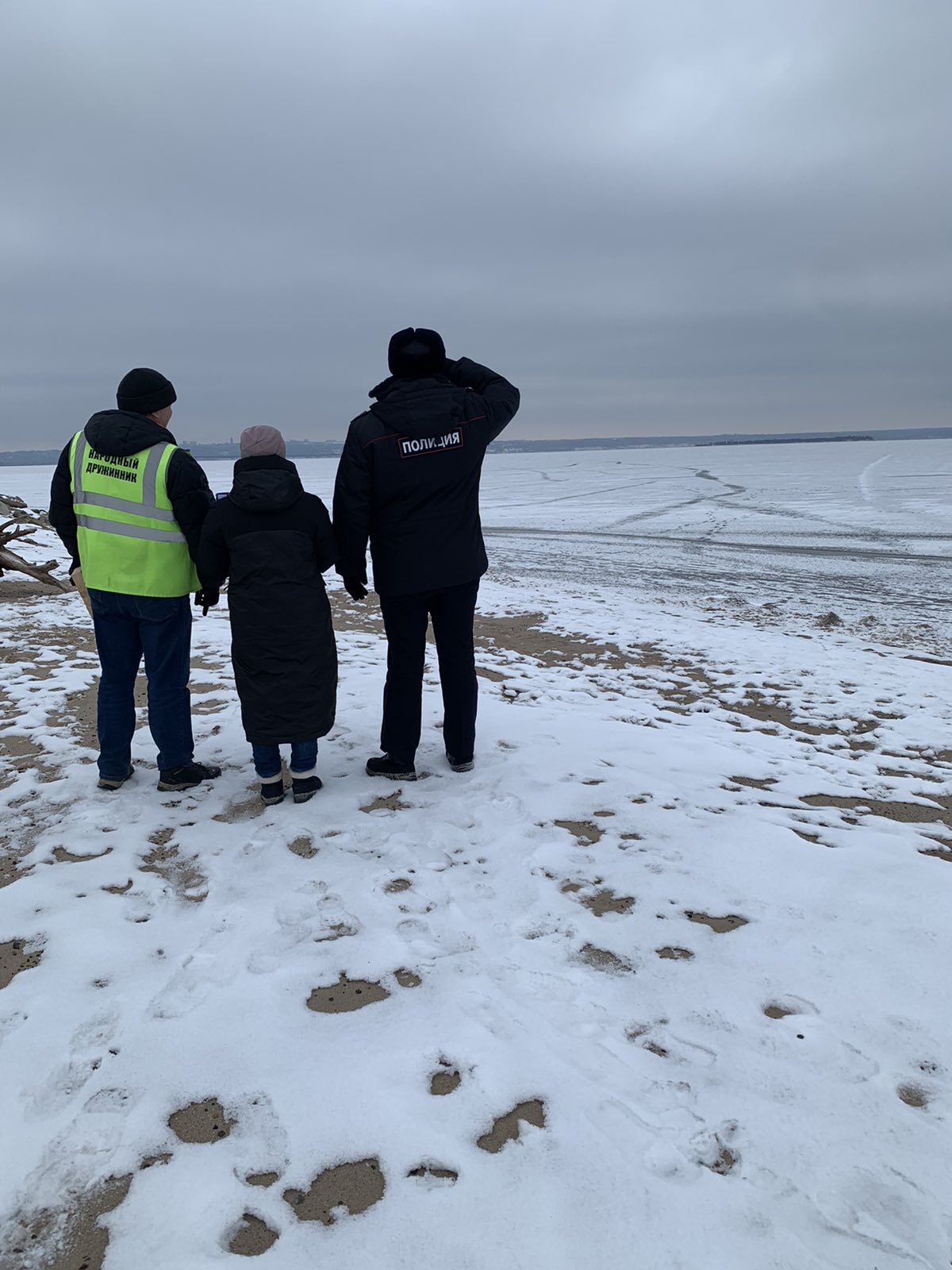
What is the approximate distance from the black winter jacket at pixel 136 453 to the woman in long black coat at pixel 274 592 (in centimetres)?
19

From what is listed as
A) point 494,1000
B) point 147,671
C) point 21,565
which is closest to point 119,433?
point 147,671

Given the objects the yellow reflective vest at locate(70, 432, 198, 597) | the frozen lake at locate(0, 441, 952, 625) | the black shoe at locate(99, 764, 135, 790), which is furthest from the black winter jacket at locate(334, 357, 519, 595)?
the frozen lake at locate(0, 441, 952, 625)

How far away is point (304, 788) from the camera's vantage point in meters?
3.77

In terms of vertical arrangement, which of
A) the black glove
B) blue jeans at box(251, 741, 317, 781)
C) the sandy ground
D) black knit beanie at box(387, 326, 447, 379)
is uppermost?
black knit beanie at box(387, 326, 447, 379)

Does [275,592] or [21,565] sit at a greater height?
[275,592]

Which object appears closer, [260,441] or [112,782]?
[260,441]

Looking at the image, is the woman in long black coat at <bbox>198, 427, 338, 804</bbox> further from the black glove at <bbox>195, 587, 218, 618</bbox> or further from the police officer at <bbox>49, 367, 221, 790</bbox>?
the police officer at <bbox>49, 367, 221, 790</bbox>

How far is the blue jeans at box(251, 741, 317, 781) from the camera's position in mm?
3646

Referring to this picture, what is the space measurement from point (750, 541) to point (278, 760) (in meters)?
14.6

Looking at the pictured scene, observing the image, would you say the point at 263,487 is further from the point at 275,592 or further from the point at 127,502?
the point at 127,502

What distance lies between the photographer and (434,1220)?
65.1 inches

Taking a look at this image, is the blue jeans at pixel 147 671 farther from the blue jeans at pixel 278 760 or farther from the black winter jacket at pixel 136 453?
the blue jeans at pixel 278 760

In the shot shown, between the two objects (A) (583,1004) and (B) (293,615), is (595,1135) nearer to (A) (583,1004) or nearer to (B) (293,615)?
(A) (583,1004)

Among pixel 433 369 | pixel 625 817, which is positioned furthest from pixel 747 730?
pixel 433 369
